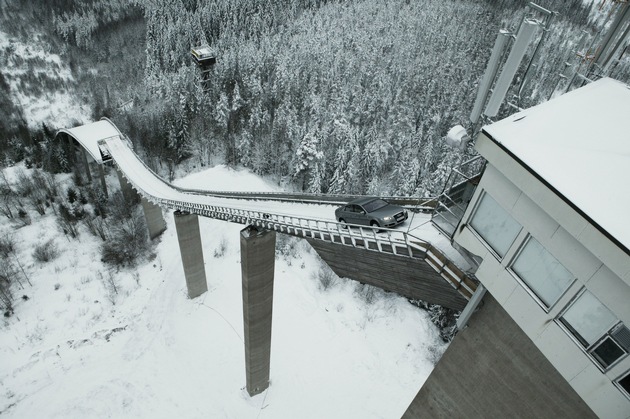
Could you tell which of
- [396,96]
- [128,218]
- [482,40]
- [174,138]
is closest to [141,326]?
[128,218]

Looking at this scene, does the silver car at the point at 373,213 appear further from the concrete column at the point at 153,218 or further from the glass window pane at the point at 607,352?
the concrete column at the point at 153,218

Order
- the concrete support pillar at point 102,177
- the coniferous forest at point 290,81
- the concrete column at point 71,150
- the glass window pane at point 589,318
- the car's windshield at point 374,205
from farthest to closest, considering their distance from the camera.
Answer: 1. the coniferous forest at point 290,81
2. the concrete column at point 71,150
3. the concrete support pillar at point 102,177
4. the car's windshield at point 374,205
5. the glass window pane at point 589,318

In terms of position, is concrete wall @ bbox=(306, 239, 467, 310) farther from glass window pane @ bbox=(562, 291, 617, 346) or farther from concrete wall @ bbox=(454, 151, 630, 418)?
glass window pane @ bbox=(562, 291, 617, 346)

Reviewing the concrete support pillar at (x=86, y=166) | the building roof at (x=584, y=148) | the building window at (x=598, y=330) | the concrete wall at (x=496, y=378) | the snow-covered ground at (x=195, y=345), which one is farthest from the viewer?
the concrete support pillar at (x=86, y=166)

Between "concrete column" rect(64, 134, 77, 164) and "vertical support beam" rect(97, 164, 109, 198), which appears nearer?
"vertical support beam" rect(97, 164, 109, 198)

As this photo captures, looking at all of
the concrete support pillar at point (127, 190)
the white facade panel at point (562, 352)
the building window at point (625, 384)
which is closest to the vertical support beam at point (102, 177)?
the concrete support pillar at point (127, 190)

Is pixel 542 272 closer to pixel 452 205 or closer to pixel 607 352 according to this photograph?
pixel 607 352

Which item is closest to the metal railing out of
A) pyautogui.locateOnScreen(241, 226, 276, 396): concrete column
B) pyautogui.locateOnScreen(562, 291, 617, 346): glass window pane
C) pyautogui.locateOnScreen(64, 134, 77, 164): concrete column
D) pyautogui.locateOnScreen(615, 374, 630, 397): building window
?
pyautogui.locateOnScreen(562, 291, 617, 346): glass window pane
